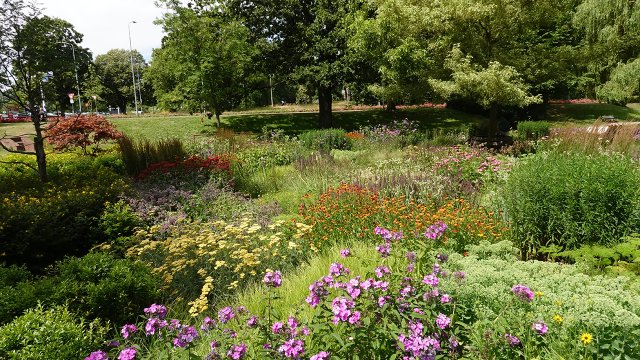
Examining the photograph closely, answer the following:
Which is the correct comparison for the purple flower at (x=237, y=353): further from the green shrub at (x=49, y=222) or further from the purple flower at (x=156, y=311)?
the green shrub at (x=49, y=222)

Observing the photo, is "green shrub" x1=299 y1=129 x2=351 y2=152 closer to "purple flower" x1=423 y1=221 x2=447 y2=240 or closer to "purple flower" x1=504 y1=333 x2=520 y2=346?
"purple flower" x1=423 y1=221 x2=447 y2=240

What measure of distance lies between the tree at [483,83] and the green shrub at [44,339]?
40.3 ft

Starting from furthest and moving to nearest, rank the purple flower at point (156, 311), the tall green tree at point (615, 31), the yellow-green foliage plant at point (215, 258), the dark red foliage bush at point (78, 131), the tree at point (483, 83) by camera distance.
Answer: the tall green tree at point (615, 31)
the dark red foliage bush at point (78, 131)
the tree at point (483, 83)
the yellow-green foliage plant at point (215, 258)
the purple flower at point (156, 311)

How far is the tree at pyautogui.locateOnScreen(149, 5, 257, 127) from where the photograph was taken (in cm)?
1920

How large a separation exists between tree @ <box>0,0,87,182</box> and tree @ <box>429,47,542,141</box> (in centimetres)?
1079

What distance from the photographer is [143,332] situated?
11.6ft

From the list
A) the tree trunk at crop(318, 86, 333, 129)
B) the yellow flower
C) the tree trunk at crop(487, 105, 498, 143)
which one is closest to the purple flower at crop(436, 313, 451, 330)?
the yellow flower

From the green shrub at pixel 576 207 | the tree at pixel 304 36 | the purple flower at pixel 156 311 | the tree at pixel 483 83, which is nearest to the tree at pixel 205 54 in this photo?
the tree at pixel 304 36

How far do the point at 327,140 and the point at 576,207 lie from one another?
978cm

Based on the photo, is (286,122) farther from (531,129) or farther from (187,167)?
(187,167)

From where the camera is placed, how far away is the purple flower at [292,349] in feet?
6.67

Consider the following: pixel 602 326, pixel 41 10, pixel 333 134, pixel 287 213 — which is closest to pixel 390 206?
pixel 287 213

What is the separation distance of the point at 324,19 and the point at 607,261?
17.7 m

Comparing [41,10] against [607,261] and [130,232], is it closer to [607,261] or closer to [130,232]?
[130,232]
